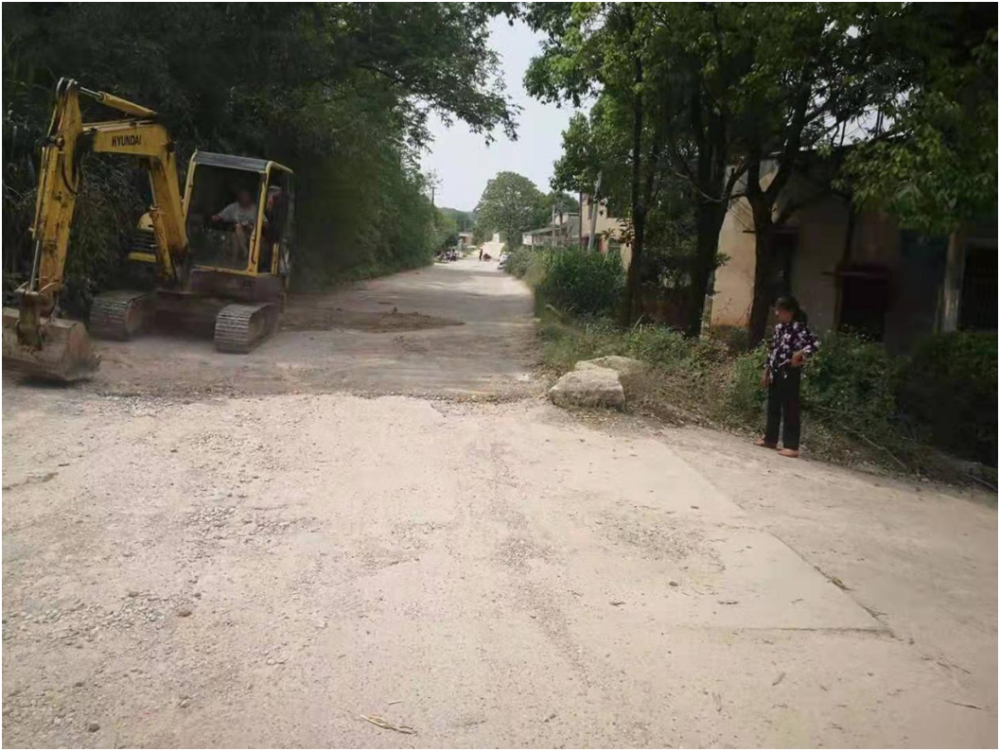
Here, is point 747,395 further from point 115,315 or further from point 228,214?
point 115,315

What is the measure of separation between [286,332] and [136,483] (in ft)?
26.7

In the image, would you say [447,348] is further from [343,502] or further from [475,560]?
[475,560]

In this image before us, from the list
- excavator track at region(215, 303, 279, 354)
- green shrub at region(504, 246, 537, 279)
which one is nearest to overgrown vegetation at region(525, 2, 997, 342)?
excavator track at region(215, 303, 279, 354)

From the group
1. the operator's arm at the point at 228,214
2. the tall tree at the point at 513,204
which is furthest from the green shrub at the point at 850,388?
the tall tree at the point at 513,204

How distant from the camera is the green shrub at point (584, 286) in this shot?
18375 millimetres

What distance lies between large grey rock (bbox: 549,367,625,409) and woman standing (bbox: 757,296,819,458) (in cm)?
144

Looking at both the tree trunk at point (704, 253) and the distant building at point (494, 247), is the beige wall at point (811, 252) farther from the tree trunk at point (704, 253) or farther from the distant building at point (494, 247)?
the distant building at point (494, 247)

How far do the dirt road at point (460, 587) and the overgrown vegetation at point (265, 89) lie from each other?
533 centimetres

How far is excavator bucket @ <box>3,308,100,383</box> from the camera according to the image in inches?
307

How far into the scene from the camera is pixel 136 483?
5473 mm

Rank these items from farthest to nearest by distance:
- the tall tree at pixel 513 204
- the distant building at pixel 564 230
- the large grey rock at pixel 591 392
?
the tall tree at pixel 513 204, the distant building at pixel 564 230, the large grey rock at pixel 591 392

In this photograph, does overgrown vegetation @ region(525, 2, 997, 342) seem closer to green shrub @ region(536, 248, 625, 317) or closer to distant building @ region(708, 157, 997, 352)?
distant building @ region(708, 157, 997, 352)

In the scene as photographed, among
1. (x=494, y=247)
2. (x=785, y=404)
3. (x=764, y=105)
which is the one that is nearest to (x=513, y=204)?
(x=494, y=247)

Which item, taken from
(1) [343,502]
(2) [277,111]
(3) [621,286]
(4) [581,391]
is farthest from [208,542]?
(3) [621,286]
